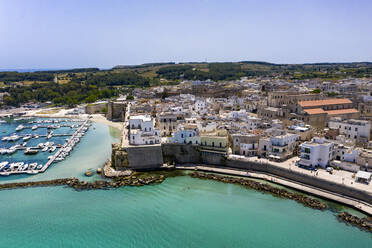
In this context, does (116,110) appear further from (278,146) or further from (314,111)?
(278,146)

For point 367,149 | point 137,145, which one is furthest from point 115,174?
point 367,149

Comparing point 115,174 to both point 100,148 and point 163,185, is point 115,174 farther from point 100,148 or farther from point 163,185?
point 100,148

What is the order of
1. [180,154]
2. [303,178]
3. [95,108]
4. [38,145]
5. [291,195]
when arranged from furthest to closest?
[95,108] < [38,145] < [180,154] < [303,178] < [291,195]

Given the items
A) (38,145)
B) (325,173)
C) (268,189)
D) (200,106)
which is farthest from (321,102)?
(38,145)

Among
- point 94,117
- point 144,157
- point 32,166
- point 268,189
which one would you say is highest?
point 144,157

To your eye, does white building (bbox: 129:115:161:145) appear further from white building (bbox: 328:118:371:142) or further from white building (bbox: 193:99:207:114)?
white building (bbox: 328:118:371:142)

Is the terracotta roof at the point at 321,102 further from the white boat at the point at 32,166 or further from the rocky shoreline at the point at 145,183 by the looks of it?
the white boat at the point at 32,166

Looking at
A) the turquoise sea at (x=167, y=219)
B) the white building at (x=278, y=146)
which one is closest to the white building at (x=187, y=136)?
the turquoise sea at (x=167, y=219)
